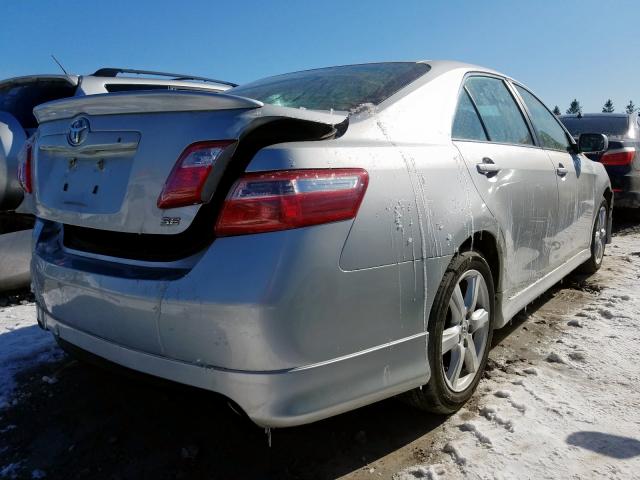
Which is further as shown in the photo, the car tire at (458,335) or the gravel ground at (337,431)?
the car tire at (458,335)

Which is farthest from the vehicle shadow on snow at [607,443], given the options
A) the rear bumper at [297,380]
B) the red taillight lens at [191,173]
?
the red taillight lens at [191,173]

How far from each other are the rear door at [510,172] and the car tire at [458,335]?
28 centimetres

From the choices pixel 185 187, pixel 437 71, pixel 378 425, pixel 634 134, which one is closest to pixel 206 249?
pixel 185 187

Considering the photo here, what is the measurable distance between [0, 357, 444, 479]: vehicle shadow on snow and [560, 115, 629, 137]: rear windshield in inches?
230

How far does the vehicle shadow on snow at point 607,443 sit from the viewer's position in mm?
2043

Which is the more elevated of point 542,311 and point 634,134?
point 634,134

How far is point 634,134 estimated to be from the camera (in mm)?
6840

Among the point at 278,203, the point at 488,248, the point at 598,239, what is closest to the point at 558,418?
the point at 488,248

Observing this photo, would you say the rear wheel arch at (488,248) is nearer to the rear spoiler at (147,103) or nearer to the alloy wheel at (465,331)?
the alloy wheel at (465,331)

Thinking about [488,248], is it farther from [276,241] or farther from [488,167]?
[276,241]

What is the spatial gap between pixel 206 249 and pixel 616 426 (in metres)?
1.84

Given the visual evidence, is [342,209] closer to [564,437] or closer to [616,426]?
[564,437]

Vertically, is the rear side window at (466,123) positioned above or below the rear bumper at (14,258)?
above

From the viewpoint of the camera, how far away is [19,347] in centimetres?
313
